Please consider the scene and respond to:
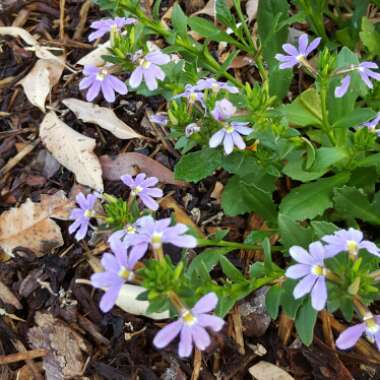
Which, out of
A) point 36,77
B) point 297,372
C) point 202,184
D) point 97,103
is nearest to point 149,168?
point 202,184

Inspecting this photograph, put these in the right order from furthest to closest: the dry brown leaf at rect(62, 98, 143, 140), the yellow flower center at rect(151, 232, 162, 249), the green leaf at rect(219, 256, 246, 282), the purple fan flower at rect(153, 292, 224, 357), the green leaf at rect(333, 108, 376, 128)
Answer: the dry brown leaf at rect(62, 98, 143, 140) < the green leaf at rect(333, 108, 376, 128) < the green leaf at rect(219, 256, 246, 282) < the yellow flower center at rect(151, 232, 162, 249) < the purple fan flower at rect(153, 292, 224, 357)

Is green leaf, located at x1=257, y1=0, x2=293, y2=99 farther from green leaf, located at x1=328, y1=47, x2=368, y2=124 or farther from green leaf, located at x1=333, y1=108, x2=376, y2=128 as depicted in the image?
green leaf, located at x1=333, y1=108, x2=376, y2=128

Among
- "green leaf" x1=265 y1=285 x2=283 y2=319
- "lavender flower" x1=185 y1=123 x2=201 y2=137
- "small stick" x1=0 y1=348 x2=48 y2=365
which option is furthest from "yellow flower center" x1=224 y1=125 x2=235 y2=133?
"small stick" x1=0 y1=348 x2=48 y2=365

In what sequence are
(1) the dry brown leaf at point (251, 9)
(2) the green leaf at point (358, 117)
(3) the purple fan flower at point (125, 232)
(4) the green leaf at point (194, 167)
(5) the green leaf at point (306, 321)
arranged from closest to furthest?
(3) the purple fan flower at point (125, 232), (5) the green leaf at point (306, 321), (2) the green leaf at point (358, 117), (4) the green leaf at point (194, 167), (1) the dry brown leaf at point (251, 9)

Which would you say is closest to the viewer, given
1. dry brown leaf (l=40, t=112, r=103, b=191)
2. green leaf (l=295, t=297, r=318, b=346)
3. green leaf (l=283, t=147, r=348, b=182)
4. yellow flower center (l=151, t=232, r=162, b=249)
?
yellow flower center (l=151, t=232, r=162, b=249)

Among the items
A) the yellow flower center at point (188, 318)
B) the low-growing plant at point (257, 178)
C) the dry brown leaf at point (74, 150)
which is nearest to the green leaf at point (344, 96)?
the low-growing plant at point (257, 178)

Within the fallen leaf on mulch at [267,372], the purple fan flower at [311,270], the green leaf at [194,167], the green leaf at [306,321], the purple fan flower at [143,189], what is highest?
the purple fan flower at [311,270]

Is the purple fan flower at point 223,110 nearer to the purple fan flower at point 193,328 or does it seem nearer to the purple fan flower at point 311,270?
the purple fan flower at point 311,270
